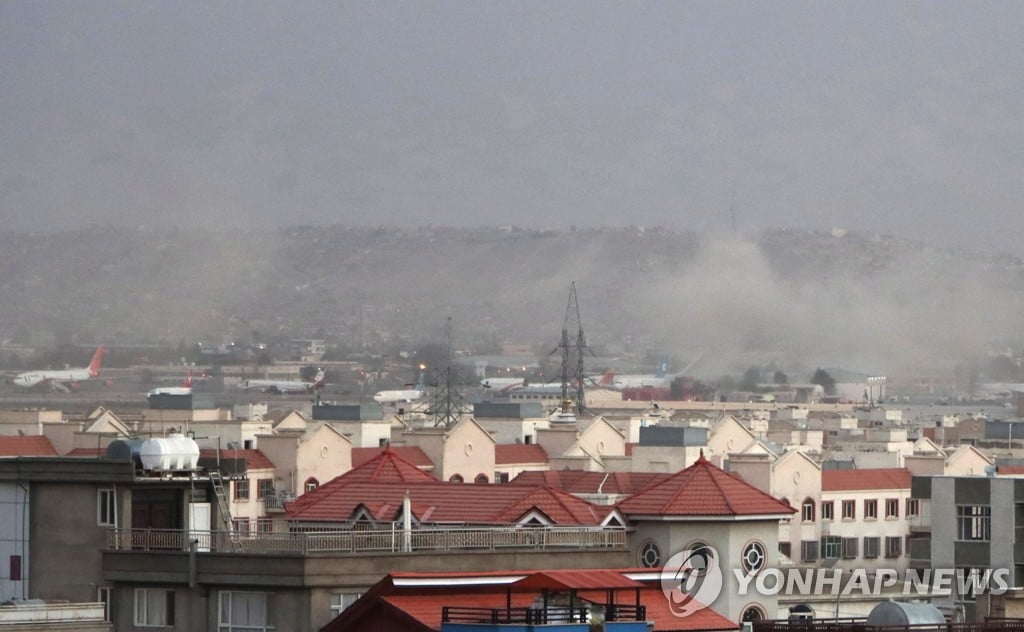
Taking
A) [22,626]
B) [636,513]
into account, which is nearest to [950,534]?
[636,513]

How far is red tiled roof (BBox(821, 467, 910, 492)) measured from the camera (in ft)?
220

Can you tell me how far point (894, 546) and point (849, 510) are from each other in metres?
1.66

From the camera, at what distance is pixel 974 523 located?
3125 cm

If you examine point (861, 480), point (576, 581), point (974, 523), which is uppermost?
point (861, 480)

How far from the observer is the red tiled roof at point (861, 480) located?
220 ft

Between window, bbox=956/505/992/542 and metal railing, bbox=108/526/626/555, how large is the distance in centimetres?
621

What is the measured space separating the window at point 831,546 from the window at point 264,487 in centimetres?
1239

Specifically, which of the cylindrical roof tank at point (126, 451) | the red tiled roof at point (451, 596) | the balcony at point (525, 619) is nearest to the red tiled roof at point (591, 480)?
the cylindrical roof tank at point (126, 451)

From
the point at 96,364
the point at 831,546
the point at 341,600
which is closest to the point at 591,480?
the point at 831,546

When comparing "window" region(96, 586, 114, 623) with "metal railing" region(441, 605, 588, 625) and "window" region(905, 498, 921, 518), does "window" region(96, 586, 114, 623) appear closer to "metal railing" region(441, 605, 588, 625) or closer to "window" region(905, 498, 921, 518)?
"metal railing" region(441, 605, 588, 625)

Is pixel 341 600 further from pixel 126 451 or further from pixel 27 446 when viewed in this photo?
pixel 27 446

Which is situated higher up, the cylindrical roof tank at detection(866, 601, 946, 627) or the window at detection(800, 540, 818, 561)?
the cylindrical roof tank at detection(866, 601, 946, 627)

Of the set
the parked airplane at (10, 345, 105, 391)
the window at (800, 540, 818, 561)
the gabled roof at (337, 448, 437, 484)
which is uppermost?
the parked airplane at (10, 345, 105, 391)

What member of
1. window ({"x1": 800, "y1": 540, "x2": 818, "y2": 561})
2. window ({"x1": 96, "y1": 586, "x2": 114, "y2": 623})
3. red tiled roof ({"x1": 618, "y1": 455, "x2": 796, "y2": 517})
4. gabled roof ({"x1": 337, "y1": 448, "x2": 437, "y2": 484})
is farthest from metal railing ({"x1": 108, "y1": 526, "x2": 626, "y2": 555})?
window ({"x1": 800, "y1": 540, "x2": 818, "y2": 561})
